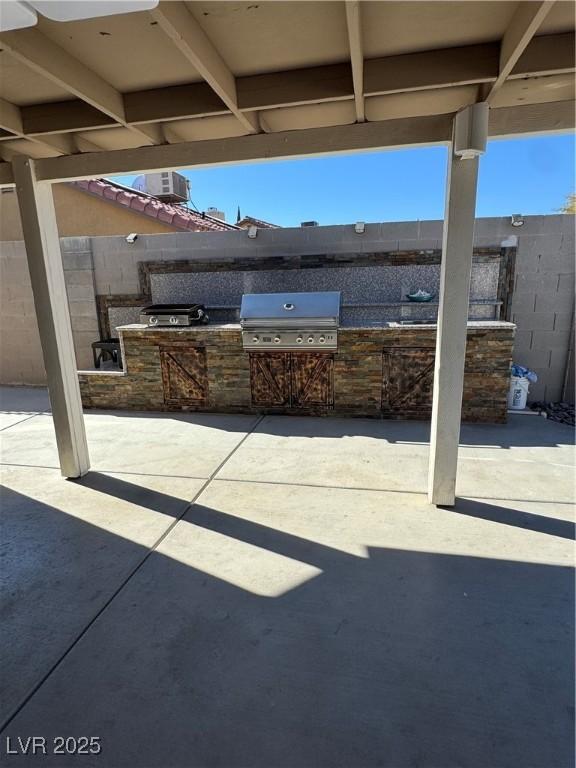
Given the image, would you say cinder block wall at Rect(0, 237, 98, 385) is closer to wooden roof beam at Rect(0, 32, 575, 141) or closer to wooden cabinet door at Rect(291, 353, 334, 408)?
wooden cabinet door at Rect(291, 353, 334, 408)

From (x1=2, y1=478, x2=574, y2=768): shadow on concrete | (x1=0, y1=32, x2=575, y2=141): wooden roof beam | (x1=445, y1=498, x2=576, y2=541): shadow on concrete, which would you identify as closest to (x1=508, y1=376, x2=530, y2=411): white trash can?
(x1=445, y1=498, x2=576, y2=541): shadow on concrete

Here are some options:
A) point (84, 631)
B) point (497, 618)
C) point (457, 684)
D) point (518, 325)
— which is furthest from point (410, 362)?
point (84, 631)

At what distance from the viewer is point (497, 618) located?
2090 mm

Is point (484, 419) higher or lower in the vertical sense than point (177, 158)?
lower

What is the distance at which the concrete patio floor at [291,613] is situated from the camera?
5.16 feet

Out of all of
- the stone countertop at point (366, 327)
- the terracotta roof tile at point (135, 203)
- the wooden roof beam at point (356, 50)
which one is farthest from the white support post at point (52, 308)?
the terracotta roof tile at point (135, 203)

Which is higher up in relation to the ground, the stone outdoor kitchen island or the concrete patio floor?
the stone outdoor kitchen island

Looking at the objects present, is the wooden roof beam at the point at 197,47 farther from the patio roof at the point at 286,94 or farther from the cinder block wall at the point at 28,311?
the cinder block wall at the point at 28,311

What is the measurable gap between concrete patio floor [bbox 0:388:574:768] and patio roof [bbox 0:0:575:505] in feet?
2.33

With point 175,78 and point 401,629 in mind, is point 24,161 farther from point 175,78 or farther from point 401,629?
point 401,629

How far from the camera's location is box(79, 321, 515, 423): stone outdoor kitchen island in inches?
185

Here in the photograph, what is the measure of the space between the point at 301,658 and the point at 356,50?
2.76m

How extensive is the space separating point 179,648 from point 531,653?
1.60m

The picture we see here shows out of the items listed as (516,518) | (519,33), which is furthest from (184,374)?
(519,33)
